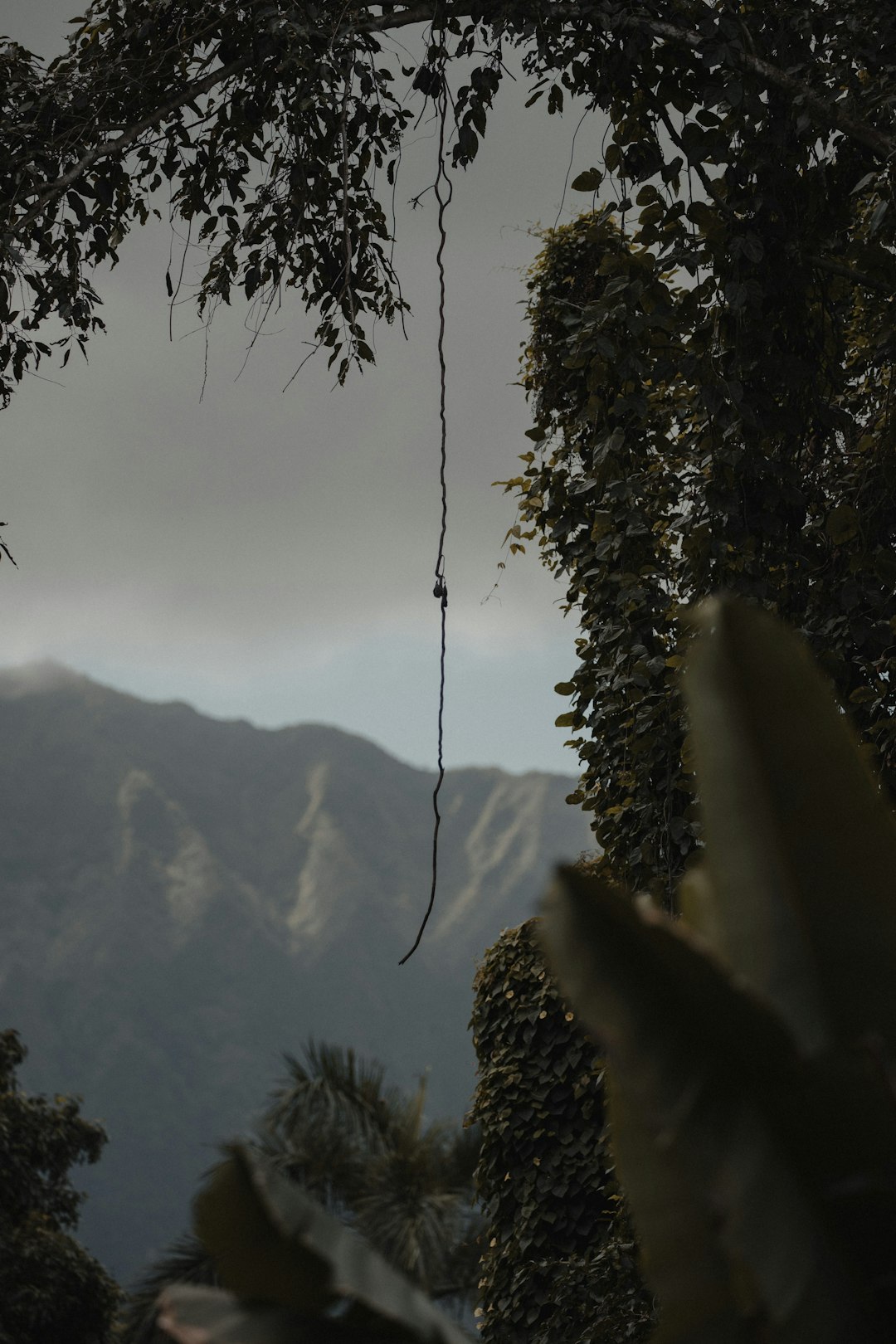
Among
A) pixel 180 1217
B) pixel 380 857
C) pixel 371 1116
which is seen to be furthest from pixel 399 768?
pixel 371 1116

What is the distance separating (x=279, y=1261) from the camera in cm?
56

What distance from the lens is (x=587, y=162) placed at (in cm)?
385

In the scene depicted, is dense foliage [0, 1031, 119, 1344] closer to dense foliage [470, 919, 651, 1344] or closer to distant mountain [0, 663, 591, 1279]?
dense foliage [470, 919, 651, 1344]

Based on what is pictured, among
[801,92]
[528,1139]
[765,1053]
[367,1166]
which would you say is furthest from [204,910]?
[765,1053]

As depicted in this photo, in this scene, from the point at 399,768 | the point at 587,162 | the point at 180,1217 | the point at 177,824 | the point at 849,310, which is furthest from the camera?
the point at 399,768

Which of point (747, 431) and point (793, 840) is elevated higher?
point (747, 431)

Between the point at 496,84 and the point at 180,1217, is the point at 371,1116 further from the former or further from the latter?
the point at 180,1217

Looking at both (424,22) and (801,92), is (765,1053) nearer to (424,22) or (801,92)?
(801,92)

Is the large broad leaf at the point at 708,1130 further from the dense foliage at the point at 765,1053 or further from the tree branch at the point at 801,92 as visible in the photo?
the tree branch at the point at 801,92

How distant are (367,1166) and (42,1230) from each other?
12.1ft

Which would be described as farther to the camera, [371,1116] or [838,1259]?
[371,1116]

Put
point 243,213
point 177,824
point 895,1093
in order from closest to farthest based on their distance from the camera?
point 895,1093 < point 243,213 < point 177,824

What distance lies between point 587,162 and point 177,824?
102m

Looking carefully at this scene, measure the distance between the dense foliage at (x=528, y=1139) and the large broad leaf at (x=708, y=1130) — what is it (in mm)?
4512
